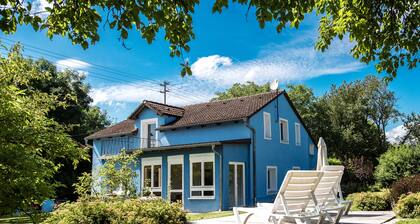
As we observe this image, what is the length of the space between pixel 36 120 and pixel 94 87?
38743mm

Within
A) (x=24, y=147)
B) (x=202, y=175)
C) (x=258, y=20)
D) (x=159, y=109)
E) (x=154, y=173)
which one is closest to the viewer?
(x=24, y=147)

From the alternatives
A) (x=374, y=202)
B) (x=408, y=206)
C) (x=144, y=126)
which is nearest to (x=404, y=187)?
(x=374, y=202)

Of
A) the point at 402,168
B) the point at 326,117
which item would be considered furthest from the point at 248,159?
the point at 326,117

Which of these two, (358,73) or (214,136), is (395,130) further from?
(214,136)

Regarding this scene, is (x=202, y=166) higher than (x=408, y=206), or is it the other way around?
(x=202, y=166)

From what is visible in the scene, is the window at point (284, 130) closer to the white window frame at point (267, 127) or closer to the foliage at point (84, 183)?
the white window frame at point (267, 127)

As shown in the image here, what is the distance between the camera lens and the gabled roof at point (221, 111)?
2412cm

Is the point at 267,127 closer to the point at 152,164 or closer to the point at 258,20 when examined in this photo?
the point at 152,164

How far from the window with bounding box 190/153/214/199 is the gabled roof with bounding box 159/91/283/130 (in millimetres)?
2866

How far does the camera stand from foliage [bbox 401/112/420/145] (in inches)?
1694

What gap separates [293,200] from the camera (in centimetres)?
791

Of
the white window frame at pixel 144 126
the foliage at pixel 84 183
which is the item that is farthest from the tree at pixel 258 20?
the white window frame at pixel 144 126

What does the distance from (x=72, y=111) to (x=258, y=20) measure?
3201cm

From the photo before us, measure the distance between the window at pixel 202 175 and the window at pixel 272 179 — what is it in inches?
168
